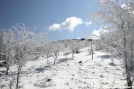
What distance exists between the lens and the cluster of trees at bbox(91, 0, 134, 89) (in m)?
7.99

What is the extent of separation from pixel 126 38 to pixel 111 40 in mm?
1051

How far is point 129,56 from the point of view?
8211mm

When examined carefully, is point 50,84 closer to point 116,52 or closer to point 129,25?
point 116,52

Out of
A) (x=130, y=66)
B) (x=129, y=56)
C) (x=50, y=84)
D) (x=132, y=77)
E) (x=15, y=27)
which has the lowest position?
(x=50, y=84)

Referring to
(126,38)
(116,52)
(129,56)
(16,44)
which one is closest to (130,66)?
(129,56)

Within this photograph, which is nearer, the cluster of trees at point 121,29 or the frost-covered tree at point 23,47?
the cluster of trees at point 121,29

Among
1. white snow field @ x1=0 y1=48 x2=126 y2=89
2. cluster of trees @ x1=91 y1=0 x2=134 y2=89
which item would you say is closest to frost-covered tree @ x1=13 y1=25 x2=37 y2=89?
white snow field @ x1=0 y1=48 x2=126 y2=89

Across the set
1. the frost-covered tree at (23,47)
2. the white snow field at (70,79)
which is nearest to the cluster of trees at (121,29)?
the white snow field at (70,79)

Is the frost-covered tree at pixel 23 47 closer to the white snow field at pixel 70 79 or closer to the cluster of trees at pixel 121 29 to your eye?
the white snow field at pixel 70 79

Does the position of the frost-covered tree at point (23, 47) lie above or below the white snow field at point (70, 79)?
above

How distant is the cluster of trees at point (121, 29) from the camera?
26.2 feet

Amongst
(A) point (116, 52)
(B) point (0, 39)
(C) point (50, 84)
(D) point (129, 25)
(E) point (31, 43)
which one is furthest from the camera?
(B) point (0, 39)

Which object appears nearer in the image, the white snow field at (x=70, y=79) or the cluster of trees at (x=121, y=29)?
the cluster of trees at (x=121, y=29)

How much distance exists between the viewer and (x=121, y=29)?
841 centimetres
